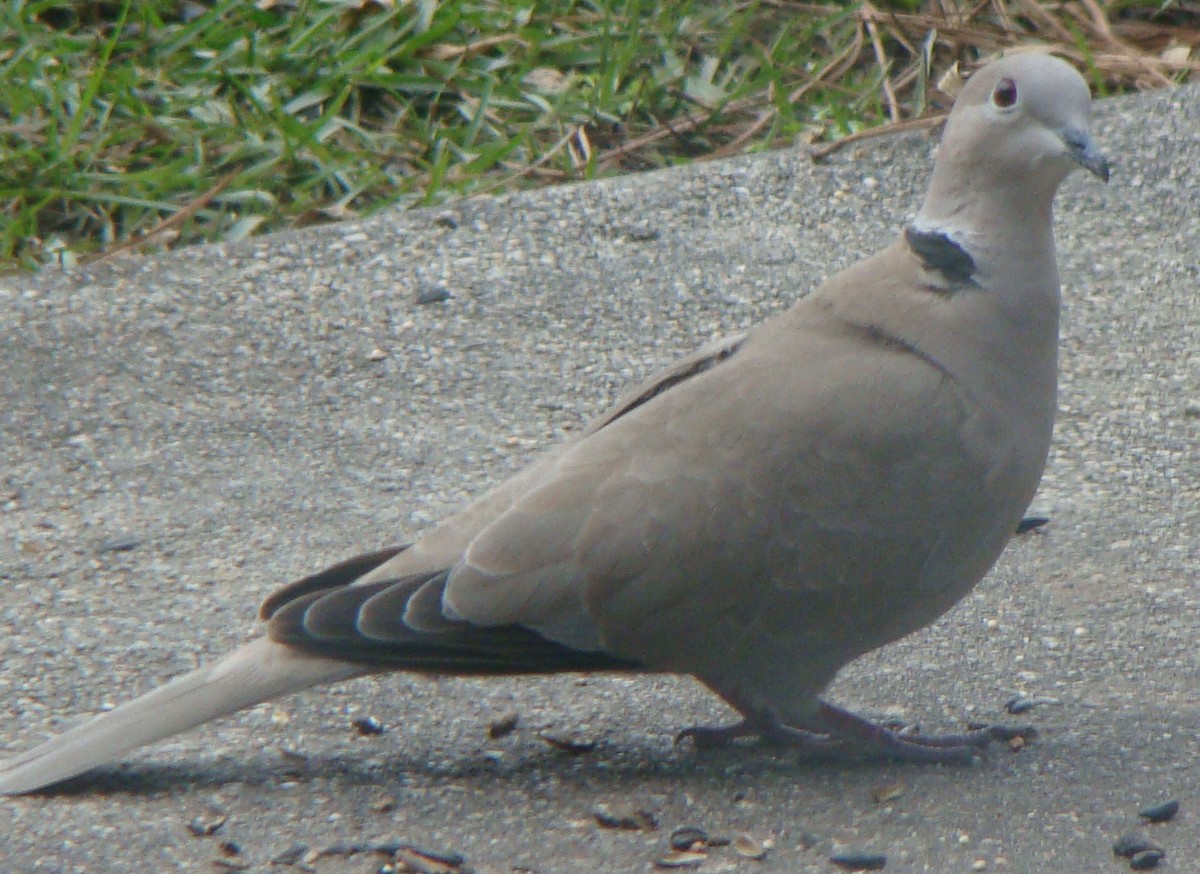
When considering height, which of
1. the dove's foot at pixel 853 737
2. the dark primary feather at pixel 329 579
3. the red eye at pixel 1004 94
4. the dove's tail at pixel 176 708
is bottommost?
the dove's foot at pixel 853 737

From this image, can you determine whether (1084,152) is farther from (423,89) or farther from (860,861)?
(423,89)

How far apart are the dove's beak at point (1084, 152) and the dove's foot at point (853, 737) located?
2.90 feet

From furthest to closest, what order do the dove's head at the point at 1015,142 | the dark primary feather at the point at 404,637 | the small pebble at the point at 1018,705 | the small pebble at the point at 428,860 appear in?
1. the small pebble at the point at 1018,705
2. the dove's head at the point at 1015,142
3. the dark primary feather at the point at 404,637
4. the small pebble at the point at 428,860

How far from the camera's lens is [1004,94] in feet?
8.95

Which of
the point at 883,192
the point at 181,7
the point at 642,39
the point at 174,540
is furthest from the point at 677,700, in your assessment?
the point at 181,7

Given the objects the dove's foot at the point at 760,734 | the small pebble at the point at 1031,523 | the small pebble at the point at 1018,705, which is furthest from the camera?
the small pebble at the point at 1031,523

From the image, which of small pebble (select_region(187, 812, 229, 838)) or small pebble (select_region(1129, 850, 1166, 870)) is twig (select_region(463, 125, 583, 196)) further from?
small pebble (select_region(1129, 850, 1166, 870))

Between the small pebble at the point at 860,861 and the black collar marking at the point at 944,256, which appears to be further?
the black collar marking at the point at 944,256

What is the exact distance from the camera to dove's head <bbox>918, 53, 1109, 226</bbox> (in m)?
2.68

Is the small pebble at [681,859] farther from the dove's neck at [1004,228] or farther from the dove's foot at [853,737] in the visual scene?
the dove's neck at [1004,228]

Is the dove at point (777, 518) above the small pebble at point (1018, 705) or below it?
above

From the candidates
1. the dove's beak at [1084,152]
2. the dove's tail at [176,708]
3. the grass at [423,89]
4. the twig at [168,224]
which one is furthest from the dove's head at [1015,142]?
the twig at [168,224]

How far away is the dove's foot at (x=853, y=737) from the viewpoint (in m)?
2.76

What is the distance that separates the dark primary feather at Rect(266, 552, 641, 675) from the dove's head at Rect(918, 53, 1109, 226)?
0.92 m
